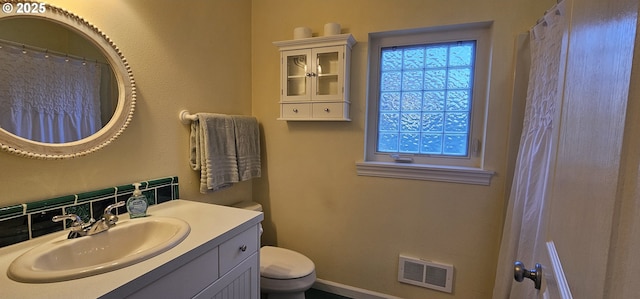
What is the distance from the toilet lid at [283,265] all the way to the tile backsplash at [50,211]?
76 cm

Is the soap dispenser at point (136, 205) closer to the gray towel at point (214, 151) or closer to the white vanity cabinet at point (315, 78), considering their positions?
the gray towel at point (214, 151)

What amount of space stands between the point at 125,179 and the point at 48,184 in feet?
0.90

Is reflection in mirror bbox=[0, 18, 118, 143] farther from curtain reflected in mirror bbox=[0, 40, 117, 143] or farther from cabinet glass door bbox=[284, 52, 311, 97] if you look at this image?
cabinet glass door bbox=[284, 52, 311, 97]

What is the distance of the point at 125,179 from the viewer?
1.30m

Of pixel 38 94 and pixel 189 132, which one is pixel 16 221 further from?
pixel 189 132

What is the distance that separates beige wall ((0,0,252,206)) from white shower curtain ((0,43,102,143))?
4.4 inches

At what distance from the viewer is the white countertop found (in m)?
0.70

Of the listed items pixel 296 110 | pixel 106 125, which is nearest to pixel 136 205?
pixel 106 125

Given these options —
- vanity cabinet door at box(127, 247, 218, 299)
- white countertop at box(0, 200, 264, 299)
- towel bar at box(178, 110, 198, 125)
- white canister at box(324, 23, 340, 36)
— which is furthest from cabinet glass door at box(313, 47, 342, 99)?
vanity cabinet door at box(127, 247, 218, 299)

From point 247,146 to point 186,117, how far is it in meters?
0.45

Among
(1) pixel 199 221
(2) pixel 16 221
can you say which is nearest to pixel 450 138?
(1) pixel 199 221

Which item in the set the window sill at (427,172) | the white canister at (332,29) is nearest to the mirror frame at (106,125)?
the white canister at (332,29)

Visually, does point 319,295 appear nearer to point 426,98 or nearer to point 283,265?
point 283,265

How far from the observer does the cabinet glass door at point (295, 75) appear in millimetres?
1867
